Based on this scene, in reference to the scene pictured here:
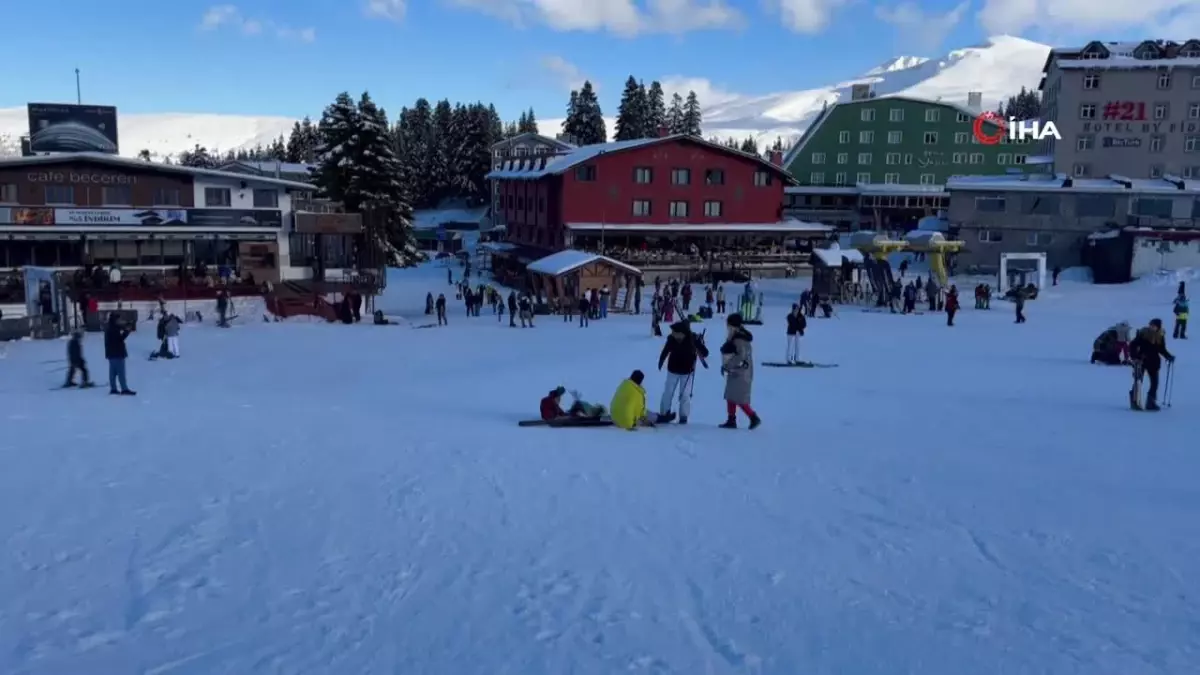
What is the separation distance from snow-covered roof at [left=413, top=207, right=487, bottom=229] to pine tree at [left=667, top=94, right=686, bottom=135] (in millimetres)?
22400

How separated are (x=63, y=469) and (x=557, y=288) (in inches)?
1008

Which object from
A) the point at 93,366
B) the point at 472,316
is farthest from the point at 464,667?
the point at 472,316

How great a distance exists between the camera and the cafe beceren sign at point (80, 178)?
33.4 meters

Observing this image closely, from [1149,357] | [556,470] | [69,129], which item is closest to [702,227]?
[69,129]

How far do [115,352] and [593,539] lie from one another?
11.1m

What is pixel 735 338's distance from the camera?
452 inches

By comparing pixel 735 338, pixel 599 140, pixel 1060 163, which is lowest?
pixel 735 338

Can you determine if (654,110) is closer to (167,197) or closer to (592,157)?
(592,157)

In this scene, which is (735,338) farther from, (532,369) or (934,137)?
(934,137)

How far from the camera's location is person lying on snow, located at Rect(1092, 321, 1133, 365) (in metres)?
18.8

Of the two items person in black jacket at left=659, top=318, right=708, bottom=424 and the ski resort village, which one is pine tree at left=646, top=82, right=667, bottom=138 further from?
person in black jacket at left=659, top=318, right=708, bottom=424

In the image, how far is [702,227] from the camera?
4759cm

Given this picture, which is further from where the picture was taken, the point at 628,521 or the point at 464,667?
the point at 628,521

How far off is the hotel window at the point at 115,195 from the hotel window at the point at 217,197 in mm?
2845
